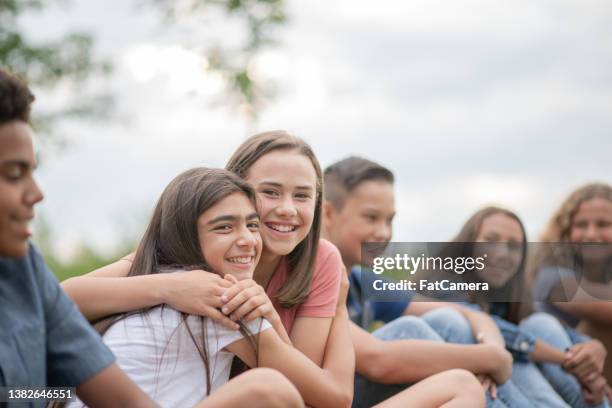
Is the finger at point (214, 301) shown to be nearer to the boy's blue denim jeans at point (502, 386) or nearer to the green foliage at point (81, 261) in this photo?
the boy's blue denim jeans at point (502, 386)

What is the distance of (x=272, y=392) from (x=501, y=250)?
2.33 meters

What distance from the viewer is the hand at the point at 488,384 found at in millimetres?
3217

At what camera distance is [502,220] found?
4051mm

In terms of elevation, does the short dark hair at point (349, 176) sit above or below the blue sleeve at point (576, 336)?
above

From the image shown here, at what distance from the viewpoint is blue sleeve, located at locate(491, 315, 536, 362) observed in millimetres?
3633

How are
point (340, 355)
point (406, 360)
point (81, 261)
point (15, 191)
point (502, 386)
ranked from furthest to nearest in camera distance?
point (81, 261)
point (502, 386)
point (406, 360)
point (340, 355)
point (15, 191)

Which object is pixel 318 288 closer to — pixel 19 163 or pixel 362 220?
pixel 362 220

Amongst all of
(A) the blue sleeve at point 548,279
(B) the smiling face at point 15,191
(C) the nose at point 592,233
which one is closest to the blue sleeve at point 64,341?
(B) the smiling face at point 15,191

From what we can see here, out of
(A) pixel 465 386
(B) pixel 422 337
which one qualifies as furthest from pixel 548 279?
(A) pixel 465 386

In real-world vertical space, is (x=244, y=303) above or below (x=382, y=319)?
above

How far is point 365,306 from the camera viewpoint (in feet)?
12.1

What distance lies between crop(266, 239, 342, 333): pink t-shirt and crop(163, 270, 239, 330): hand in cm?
49

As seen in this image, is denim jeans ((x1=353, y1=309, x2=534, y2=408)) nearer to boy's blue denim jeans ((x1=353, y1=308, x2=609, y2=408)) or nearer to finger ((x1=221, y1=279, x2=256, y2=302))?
boy's blue denim jeans ((x1=353, y1=308, x2=609, y2=408))

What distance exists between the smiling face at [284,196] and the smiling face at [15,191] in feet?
3.59
